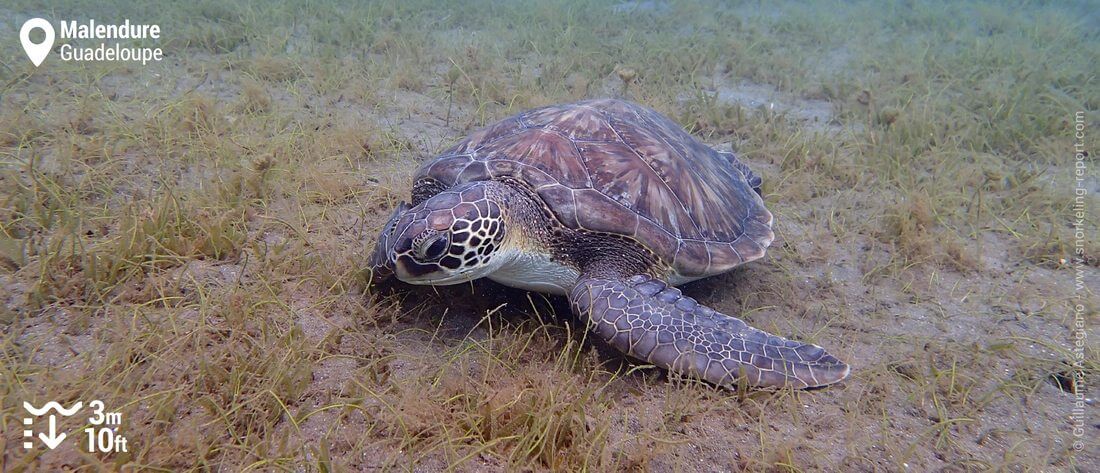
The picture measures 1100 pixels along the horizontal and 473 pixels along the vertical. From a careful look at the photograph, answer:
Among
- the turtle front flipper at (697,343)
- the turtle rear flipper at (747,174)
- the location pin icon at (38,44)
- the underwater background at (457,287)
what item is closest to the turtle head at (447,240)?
the underwater background at (457,287)

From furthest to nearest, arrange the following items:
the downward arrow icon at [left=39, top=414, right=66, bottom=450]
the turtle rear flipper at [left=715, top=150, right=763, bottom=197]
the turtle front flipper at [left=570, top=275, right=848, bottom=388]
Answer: the turtle rear flipper at [left=715, top=150, right=763, bottom=197]
the turtle front flipper at [left=570, top=275, right=848, bottom=388]
the downward arrow icon at [left=39, top=414, right=66, bottom=450]

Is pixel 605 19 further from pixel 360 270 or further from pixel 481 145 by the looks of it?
pixel 360 270

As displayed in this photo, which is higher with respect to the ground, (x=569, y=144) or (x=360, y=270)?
(x=569, y=144)

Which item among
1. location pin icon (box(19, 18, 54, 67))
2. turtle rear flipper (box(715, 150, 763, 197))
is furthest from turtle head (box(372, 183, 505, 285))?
location pin icon (box(19, 18, 54, 67))

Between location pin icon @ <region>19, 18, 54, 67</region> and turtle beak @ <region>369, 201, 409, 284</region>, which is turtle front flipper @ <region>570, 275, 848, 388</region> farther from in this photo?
location pin icon @ <region>19, 18, 54, 67</region>

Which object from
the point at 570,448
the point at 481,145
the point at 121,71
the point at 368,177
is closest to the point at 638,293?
the point at 570,448

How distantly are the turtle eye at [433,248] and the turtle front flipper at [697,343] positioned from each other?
2.28ft

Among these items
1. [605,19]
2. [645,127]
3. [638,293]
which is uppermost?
[605,19]

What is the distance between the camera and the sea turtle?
225cm

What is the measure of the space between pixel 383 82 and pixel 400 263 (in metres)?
4.04

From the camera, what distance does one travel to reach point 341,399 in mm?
2008

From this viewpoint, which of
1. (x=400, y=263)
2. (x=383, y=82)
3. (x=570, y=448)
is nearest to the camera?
(x=570, y=448)

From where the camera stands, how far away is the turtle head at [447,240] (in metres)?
2.26

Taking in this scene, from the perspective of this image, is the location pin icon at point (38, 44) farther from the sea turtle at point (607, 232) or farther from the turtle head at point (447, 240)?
the turtle head at point (447, 240)
